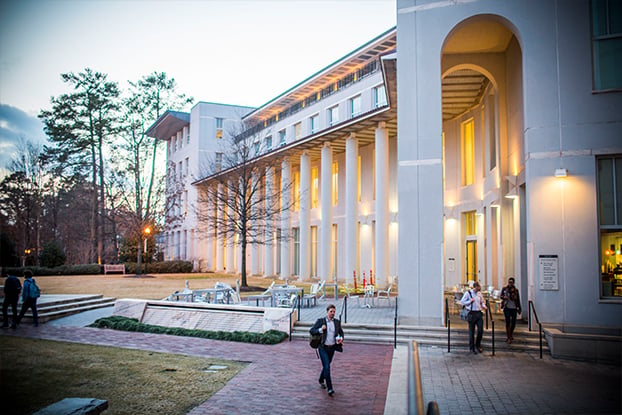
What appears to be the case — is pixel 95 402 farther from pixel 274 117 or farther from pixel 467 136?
pixel 274 117

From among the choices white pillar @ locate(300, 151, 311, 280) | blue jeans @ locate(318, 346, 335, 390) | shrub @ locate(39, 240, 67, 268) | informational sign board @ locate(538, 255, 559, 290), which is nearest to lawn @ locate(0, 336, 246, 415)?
blue jeans @ locate(318, 346, 335, 390)

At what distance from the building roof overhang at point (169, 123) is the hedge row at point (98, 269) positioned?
13647 millimetres

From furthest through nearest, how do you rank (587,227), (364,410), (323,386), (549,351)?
1. (587,227)
2. (549,351)
3. (323,386)
4. (364,410)

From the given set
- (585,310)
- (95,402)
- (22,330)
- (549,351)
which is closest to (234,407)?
(95,402)

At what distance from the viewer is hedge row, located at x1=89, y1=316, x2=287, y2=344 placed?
13773mm

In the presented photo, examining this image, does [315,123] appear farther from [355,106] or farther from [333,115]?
[355,106]

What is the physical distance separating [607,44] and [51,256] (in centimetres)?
4018

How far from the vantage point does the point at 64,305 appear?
19.4 m

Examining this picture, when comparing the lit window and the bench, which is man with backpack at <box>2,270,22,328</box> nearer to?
the lit window

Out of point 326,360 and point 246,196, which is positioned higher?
point 246,196

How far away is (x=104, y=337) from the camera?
47.9 feet

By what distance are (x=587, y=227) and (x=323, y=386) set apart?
8528 millimetres

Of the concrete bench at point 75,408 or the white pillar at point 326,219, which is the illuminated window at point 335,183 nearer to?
the white pillar at point 326,219

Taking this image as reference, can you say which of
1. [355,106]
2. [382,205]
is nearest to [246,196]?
[355,106]
